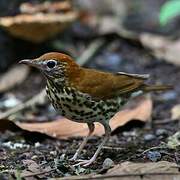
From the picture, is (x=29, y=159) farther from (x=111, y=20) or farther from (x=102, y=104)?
(x=111, y=20)

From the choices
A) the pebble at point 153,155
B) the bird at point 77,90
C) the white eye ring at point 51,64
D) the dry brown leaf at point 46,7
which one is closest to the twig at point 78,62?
the dry brown leaf at point 46,7

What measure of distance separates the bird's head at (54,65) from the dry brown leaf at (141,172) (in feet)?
2.87

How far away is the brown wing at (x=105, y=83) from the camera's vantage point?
4.95m

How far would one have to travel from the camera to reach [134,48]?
9.20 meters

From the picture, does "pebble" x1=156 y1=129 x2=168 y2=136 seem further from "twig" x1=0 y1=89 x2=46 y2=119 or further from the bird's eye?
the bird's eye

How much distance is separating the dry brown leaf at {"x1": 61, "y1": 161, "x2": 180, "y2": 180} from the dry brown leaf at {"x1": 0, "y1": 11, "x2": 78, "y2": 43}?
357 centimetres

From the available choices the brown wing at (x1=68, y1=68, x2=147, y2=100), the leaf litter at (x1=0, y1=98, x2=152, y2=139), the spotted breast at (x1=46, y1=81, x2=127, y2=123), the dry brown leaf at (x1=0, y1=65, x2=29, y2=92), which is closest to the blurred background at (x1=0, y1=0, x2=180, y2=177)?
the dry brown leaf at (x1=0, y1=65, x2=29, y2=92)

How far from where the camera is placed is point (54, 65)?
4777mm

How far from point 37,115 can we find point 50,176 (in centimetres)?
260

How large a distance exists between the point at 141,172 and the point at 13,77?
407 cm

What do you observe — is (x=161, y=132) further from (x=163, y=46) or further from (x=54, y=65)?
(x=163, y=46)

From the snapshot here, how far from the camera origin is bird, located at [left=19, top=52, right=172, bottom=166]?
4777mm

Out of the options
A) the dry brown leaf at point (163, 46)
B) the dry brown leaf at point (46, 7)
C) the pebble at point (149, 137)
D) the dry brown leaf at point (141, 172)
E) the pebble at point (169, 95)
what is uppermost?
the dry brown leaf at point (163, 46)

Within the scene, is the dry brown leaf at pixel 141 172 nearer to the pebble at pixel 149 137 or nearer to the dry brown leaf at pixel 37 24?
the pebble at pixel 149 137
